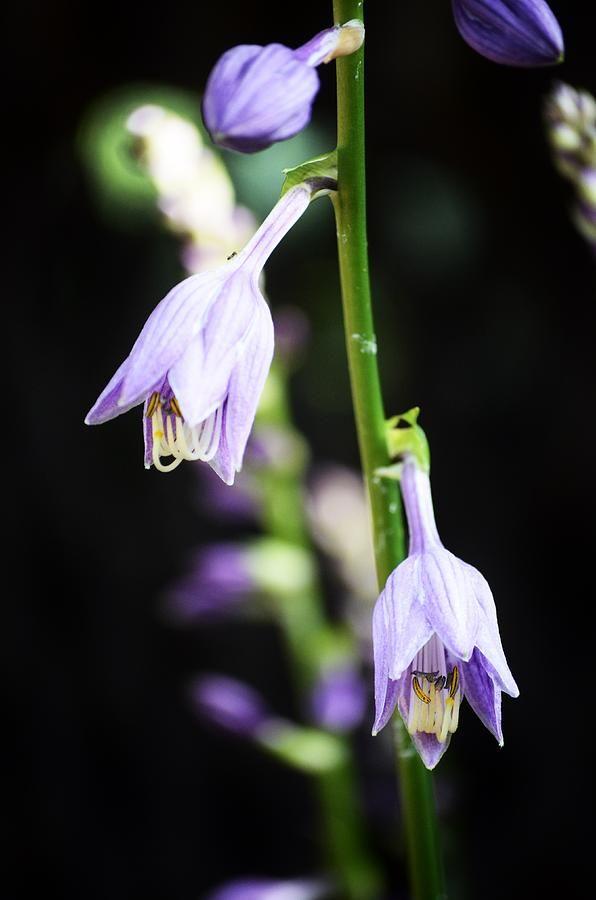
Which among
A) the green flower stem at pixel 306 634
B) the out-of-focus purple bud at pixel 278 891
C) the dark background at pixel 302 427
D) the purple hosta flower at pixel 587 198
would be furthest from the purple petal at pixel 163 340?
the dark background at pixel 302 427

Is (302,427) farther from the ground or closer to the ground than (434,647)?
farther from the ground

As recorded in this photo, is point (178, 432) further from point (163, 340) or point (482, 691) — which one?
point (482, 691)

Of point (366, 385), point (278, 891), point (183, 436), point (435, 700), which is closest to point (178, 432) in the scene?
point (183, 436)

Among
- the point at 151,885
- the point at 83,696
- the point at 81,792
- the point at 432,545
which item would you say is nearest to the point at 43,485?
the point at 83,696

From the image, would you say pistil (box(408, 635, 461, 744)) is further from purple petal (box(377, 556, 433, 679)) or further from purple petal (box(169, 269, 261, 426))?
purple petal (box(169, 269, 261, 426))

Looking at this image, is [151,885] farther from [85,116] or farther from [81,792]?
[85,116]

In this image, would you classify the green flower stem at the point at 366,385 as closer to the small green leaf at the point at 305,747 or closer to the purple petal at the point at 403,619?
the purple petal at the point at 403,619
